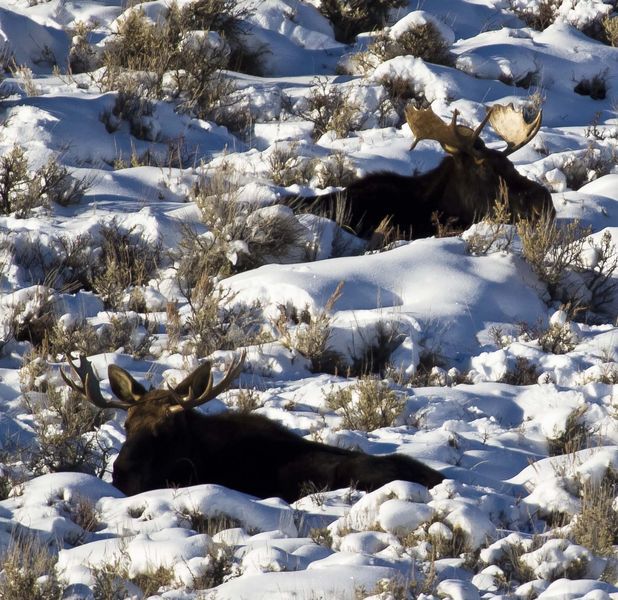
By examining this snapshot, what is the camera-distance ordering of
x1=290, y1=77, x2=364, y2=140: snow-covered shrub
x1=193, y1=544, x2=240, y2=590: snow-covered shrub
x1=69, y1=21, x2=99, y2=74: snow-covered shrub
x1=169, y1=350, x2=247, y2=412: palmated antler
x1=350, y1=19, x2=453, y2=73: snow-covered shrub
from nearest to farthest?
x1=193, y1=544, x2=240, y2=590: snow-covered shrub → x1=169, y1=350, x2=247, y2=412: palmated antler → x1=290, y1=77, x2=364, y2=140: snow-covered shrub → x1=69, y1=21, x2=99, y2=74: snow-covered shrub → x1=350, y1=19, x2=453, y2=73: snow-covered shrub

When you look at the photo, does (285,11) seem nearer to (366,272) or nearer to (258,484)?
(366,272)

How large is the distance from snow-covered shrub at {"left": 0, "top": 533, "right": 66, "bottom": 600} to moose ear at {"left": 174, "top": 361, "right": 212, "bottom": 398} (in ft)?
7.46

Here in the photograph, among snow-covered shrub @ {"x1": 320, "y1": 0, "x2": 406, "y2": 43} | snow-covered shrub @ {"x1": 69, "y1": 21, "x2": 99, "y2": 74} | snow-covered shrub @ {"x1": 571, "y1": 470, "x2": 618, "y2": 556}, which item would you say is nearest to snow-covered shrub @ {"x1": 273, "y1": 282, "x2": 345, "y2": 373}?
snow-covered shrub @ {"x1": 571, "y1": 470, "x2": 618, "y2": 556}

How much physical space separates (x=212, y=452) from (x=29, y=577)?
2.88 m

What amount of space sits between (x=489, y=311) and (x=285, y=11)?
27.2 feet

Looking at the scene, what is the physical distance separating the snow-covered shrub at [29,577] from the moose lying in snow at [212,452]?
1.89m

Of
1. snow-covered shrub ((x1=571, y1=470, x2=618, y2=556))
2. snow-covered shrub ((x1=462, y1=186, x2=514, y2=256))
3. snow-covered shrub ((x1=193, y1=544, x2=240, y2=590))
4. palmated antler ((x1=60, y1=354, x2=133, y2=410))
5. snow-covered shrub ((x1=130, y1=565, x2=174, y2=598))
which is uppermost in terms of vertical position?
snow-covered shrub ((x1=193, y1=544, x2=240, y2=590))

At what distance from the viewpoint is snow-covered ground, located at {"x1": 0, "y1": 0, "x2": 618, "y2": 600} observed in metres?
5.73

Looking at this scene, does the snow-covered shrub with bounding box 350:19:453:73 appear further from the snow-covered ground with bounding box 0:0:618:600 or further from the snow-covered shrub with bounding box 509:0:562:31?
the snow-covered shrub with bounding box 509:0:562:31

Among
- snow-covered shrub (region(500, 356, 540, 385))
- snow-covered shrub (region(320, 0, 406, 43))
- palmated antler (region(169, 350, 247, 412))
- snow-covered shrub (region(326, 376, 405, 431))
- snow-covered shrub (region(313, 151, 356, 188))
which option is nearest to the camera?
palmated antler (region(169, 350, 247, 412))

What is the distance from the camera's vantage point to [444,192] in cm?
1253

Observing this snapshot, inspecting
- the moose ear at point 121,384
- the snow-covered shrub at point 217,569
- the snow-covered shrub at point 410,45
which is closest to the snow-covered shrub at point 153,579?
the snow-covered shrub at point 217,569

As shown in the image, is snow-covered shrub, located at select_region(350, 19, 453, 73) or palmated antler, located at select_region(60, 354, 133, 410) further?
snow-covered shrub, located at select_region(350, 19, 453, 73)

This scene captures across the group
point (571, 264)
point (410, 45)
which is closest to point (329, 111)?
point (410, 45)
